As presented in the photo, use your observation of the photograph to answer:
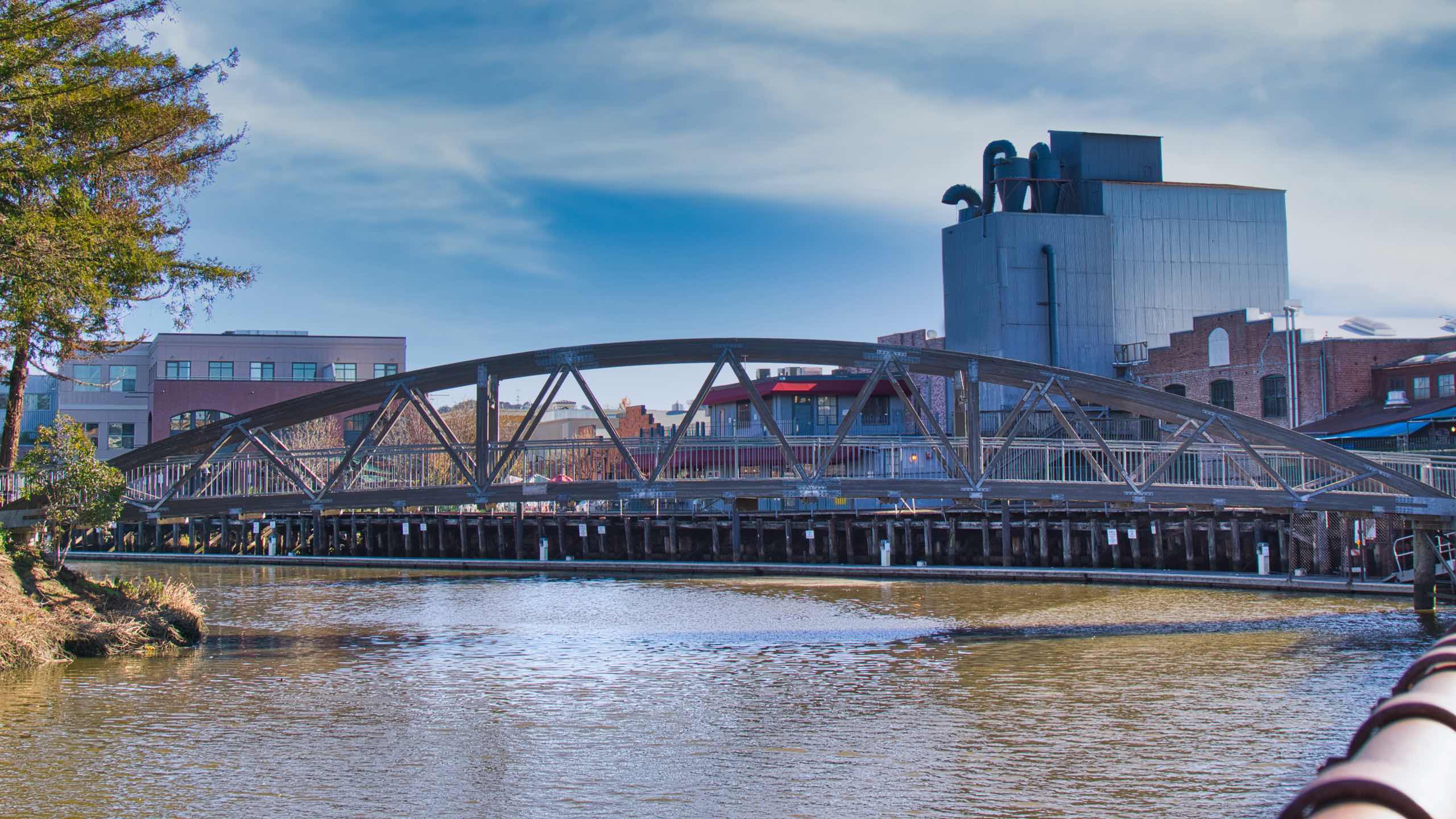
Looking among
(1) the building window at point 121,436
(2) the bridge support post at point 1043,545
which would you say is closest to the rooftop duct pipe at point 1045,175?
(2) the bridge support post at point 1043,545

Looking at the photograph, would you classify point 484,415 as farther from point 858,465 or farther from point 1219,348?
point 1219,348

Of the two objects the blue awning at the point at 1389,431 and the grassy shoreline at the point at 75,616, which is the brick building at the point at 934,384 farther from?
the grassy shoreline at the point at 75,616

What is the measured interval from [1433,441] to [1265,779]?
37056 millimetres

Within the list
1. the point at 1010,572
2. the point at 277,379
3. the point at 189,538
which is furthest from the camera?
the point at 277,379

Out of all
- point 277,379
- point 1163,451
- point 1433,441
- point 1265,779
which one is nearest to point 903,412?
point 1433,441

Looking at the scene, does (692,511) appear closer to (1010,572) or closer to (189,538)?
(1010,572)

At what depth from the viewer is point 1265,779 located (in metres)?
15.7

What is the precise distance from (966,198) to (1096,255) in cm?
755

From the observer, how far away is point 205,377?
85.4 meters

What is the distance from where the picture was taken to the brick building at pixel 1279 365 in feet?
176

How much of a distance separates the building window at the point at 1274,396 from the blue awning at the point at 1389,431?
595cm

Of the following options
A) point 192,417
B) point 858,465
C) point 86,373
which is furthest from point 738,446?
point 86,373

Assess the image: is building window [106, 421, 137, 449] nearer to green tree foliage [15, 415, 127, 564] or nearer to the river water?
the river water

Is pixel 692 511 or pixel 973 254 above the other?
pixel 973 254
